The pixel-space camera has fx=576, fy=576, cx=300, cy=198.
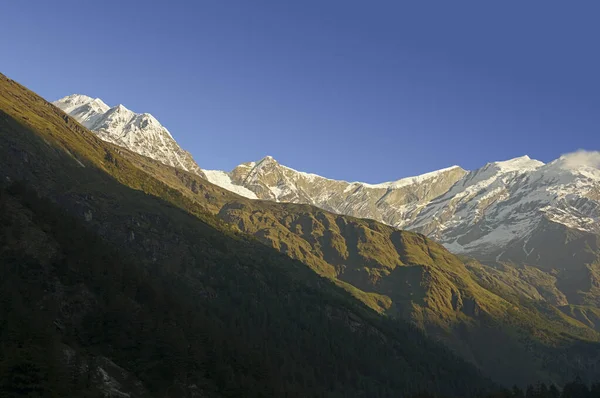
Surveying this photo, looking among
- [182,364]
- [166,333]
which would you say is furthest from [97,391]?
[166,333]

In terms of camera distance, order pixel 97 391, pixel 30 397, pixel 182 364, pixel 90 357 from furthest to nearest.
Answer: pixel 182 364 < pixel 90 357 < pixel 97 391 < pixel 30 397

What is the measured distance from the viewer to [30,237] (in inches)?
7766

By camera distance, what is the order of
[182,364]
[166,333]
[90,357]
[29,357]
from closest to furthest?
1. [29,357]
2. [90,357]
3. [182,364]
4. [166,333]

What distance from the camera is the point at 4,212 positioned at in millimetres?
196125

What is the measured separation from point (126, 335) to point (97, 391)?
55.4m

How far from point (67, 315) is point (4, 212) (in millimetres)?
46485

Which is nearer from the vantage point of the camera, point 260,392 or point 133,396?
point 133,396

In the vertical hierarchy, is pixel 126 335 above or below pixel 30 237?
below

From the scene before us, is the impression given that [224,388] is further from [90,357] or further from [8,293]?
[8,293]

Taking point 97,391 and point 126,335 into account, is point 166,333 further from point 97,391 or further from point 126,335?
point 97,391

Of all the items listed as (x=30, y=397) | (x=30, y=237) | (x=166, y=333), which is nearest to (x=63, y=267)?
(x=30, y=237)

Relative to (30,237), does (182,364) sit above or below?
below

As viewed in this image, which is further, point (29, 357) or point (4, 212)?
point (4, 212)

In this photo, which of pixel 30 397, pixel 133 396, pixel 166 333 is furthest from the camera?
pixel 166 333
